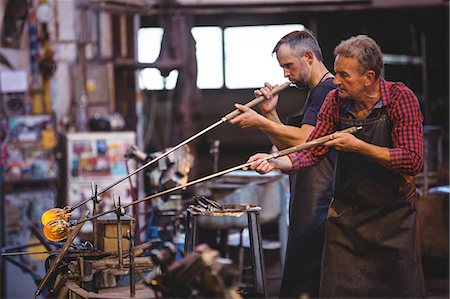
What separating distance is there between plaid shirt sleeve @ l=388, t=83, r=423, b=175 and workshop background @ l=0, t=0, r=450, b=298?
241 centimetres

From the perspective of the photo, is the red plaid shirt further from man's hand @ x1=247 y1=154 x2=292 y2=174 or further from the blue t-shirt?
the blue t-shirt

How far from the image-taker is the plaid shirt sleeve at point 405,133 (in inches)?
167

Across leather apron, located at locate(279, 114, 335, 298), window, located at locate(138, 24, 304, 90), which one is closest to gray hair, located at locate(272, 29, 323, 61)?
leather apron, located at locate(279, 114, 335, 298)

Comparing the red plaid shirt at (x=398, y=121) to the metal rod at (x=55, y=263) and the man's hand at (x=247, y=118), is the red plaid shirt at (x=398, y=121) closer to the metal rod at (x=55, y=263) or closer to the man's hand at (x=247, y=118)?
the man's hand at (x=247, y=118)

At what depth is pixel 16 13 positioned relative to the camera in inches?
415

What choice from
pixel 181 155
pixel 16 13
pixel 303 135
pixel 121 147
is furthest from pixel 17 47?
pixel 303 135

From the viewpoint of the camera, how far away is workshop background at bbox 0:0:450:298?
25.5 ft

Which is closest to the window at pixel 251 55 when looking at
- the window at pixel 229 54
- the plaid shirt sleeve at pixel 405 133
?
the window at pixel 229 54

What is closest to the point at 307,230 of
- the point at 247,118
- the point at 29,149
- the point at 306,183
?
the point at 306,183

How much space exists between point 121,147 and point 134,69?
7.44 ft

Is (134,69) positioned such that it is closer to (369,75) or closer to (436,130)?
(436,130)

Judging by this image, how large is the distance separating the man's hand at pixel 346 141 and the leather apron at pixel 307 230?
47.5 inches

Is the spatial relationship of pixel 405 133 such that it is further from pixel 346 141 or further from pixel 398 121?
pixel 346 141

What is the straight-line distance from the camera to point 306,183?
18.1 ft
